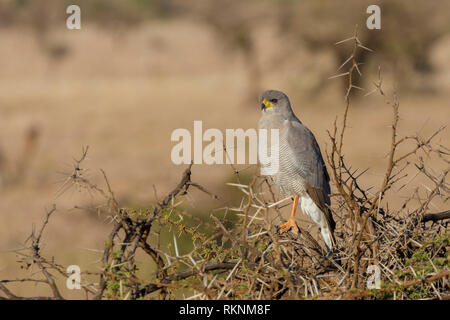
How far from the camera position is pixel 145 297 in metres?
2.49

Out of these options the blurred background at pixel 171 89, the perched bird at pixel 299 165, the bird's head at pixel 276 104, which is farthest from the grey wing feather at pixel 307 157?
the blurred background at pixel 171 89

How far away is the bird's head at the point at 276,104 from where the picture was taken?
4.59 m

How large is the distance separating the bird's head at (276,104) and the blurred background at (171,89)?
3.12 metres

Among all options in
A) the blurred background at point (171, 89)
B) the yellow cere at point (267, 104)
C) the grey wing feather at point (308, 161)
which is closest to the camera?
the grey wing feather at point (308, 161)

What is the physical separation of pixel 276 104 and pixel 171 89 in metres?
16.2

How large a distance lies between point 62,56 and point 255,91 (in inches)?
355

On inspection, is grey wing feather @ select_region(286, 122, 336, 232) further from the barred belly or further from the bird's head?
the bird's head

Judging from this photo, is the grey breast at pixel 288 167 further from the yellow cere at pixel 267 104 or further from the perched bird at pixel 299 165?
the yellow cere at pixel 267 104

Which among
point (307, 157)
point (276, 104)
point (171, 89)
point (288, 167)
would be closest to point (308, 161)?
point (307, 157)

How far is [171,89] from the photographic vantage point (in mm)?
20625

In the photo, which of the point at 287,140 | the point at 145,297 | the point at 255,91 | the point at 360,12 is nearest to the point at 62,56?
the point at 255,91

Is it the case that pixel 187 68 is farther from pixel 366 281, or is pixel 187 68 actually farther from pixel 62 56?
pixel 366 281

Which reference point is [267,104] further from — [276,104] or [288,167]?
[288,167]

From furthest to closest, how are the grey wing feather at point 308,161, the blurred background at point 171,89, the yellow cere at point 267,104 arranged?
1. the blurred background at point 171,89
2. the yellow cere at point 267,104
3. the grey wing feather at point 308,161
